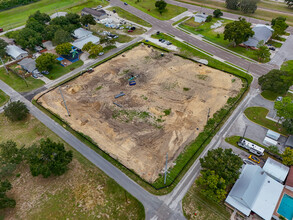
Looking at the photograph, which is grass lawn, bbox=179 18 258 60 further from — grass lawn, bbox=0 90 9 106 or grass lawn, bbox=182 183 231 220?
grass lawn, bbox=0 90 9 106

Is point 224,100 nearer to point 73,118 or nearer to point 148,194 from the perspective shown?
point 148,194

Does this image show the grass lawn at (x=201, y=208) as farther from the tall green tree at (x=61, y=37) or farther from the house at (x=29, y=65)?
the tall green tree at (x=61, y=37)

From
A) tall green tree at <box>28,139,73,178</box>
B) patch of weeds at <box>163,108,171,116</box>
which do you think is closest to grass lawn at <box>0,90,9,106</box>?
tall green tree at <box>28,139,73,178</box>

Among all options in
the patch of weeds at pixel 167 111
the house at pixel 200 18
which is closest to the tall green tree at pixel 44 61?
the patch of weeds at pixel 167 111

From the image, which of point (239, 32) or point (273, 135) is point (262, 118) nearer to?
point (273, 135)

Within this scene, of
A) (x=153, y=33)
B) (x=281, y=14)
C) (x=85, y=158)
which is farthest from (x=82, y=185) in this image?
(x=281, y=14)

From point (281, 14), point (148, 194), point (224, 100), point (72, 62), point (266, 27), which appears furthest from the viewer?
point (281, 14)

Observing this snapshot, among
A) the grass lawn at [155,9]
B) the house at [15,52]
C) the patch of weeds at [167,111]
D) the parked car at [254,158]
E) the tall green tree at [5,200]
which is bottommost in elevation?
the tall green tree at [5,200]
